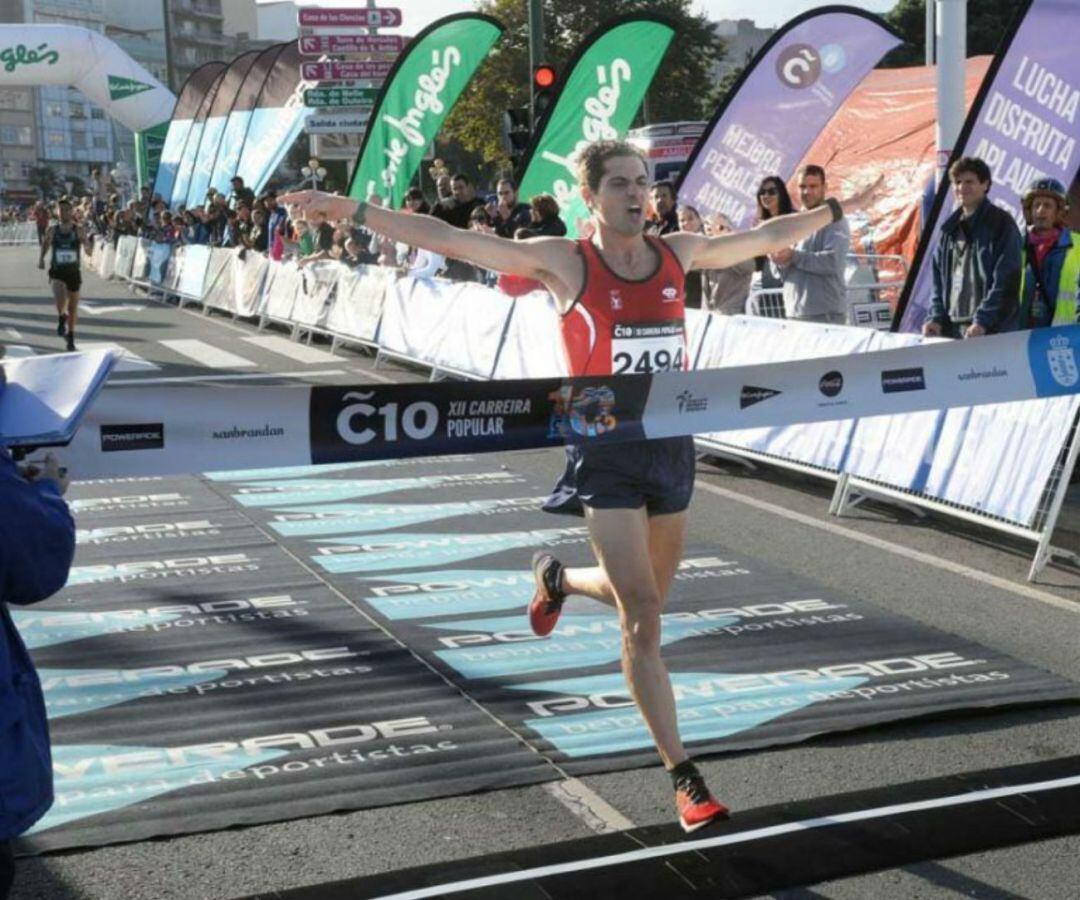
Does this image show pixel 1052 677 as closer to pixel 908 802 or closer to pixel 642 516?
pixel 908 802

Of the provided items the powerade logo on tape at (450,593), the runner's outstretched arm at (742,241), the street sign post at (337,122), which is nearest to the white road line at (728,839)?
the runner's outstretched arm at (742,241)

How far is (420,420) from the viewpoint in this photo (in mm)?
5184

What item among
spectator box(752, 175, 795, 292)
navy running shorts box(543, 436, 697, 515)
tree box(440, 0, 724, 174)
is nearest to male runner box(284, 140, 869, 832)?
navy running shorts box(543, 436, 697, 515)

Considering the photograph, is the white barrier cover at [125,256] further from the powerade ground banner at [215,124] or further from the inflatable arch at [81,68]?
the inflatable arch at [81,68]

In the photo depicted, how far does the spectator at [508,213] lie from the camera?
51.1 feet

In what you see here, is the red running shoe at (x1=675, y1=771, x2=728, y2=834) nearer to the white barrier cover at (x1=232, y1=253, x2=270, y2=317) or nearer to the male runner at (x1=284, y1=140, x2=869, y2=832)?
the male runner at (x1=284, y1=140, x2=869, y2=832)

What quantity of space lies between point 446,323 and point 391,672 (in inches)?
393

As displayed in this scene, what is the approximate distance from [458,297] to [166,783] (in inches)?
433

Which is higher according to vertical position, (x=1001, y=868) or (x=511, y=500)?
(x=1001, y=868)

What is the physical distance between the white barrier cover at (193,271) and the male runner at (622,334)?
23336mm

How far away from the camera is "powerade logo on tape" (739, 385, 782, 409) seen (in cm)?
569

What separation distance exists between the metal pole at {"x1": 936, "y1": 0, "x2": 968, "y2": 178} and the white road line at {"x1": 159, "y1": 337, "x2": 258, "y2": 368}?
861 centimetres

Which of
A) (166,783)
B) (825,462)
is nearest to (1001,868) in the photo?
(166,783)

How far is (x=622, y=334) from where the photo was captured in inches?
197
